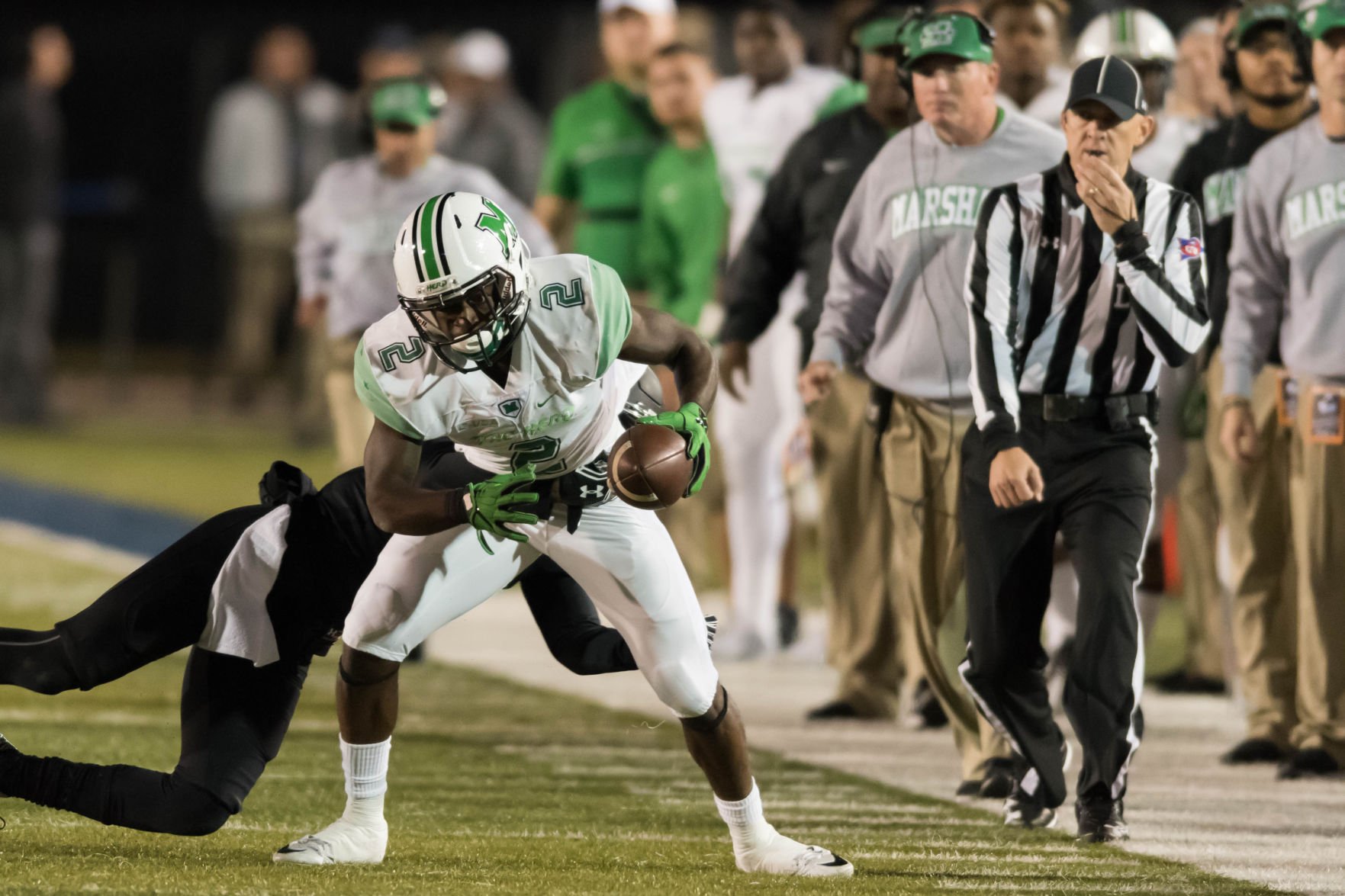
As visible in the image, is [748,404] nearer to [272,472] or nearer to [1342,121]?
[1342,121]

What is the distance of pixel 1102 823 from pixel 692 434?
5.15 ft

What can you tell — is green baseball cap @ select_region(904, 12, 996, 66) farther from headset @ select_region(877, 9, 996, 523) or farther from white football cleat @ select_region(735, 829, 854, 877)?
white football cleat @ select_region(735, 829, 854, 877)

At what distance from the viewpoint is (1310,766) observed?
22.5 ft

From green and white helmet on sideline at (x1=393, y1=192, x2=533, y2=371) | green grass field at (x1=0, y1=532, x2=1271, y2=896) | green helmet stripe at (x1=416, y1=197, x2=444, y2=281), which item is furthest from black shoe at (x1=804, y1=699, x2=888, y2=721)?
green helmet stripe at (x1=416, y1=197, x2=444, y2=281)

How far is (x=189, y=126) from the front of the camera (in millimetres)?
19891

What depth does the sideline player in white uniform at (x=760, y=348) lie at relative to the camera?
9.22 metres

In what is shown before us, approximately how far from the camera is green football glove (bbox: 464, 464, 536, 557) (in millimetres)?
5000

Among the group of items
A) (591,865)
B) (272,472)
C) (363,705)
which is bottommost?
(591,865)

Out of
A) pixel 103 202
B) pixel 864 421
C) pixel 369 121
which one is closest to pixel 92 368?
pixel 103 202

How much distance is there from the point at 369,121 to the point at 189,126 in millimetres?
10720

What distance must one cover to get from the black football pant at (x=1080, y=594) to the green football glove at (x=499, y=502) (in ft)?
4.99

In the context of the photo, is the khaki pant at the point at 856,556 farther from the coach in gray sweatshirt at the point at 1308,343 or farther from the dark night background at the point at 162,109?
the dark night background at the point at 162,109

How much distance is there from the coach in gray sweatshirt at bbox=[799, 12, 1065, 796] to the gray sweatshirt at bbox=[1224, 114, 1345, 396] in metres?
0.66

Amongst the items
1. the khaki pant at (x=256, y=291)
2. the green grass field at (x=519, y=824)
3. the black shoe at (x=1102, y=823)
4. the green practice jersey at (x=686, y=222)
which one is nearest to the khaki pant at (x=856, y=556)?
the green grass field at (x=519, y=824)
